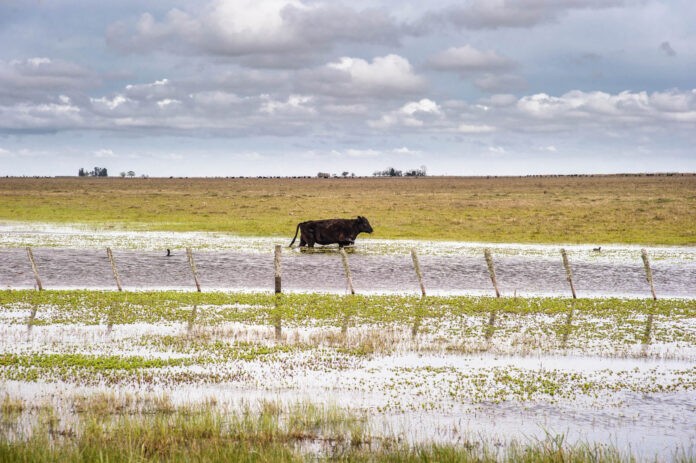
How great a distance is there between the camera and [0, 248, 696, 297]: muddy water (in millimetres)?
29312

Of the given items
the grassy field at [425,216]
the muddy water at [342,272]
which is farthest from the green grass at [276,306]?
the grassy field at [425,216]

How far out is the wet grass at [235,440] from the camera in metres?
9.51

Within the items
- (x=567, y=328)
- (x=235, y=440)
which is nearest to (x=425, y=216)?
(x=567, y=328)

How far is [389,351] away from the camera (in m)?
17.7

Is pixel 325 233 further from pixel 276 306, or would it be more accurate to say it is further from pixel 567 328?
pixel 567 328

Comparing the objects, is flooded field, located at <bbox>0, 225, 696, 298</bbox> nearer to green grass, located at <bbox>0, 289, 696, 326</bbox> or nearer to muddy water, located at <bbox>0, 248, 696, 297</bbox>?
muddy water, located at <bbox>0, 248, 696, 297</bbox>

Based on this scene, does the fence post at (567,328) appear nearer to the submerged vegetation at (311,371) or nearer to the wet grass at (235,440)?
the submerged vegetation at (311,371)

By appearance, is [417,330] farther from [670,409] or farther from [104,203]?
[104,203]

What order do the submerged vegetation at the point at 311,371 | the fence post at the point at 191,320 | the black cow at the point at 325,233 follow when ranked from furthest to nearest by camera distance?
the black cow at the point at 325,233
the fence post at the point at 191,320
the submerged vegetation at the point at 311,371

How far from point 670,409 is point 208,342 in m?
10.7

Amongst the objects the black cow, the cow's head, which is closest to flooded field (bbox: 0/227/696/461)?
the black cow

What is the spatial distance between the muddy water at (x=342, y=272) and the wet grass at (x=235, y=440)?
16306 millimetres

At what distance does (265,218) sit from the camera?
63000 mm

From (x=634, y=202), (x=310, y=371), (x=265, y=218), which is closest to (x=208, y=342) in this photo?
(x=310, y=371)
